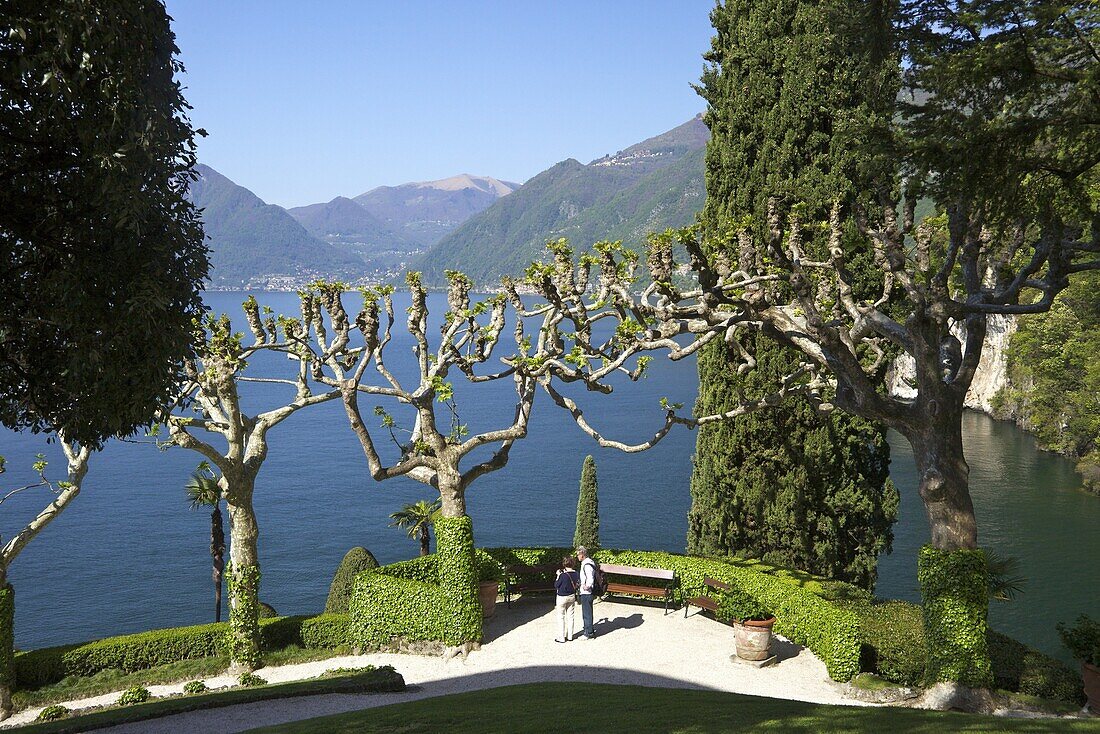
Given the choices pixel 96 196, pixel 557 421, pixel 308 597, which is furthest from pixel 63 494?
pixel 557 421

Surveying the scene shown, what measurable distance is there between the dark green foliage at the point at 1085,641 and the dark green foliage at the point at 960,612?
1284 millimetres

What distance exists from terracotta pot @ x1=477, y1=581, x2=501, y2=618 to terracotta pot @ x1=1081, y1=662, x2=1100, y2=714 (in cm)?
1093

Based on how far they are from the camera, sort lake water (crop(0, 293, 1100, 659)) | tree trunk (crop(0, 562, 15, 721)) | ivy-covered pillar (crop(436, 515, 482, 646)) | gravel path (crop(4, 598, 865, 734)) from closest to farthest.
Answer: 1. gravel path (crop(4, 598, 865, 734))
2. ivy-covered pillar (crop(436, 515, 482, 646))
3. tree trunk (crop(0, 562, 15, 721))
4. lake water (crop(0, 293, 1100, 659))

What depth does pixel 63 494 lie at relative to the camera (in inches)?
819

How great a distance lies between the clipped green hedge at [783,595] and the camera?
1487 cm

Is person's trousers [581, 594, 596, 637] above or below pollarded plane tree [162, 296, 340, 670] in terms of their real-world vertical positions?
below

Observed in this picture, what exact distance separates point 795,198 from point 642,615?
1036 cm

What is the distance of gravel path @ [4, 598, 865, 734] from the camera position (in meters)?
14.5

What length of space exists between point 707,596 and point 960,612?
19.9 feet

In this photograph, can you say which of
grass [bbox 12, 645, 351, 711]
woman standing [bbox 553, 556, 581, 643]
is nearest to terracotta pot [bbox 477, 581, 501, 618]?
woman standing [bbox 553, 556, 581, 643]

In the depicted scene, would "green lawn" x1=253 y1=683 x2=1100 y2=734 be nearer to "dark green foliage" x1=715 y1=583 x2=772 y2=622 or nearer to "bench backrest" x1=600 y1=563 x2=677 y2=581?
"dark green foliage" x1=715 y1=583 x2=772 y2=622

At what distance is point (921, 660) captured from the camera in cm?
1470

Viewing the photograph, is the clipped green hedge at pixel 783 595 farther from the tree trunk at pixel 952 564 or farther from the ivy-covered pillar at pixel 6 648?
the ivy-covered pillar at pixel 6 648

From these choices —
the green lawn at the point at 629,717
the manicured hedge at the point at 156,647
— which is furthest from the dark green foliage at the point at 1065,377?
the green lawn at the point at 629,717
